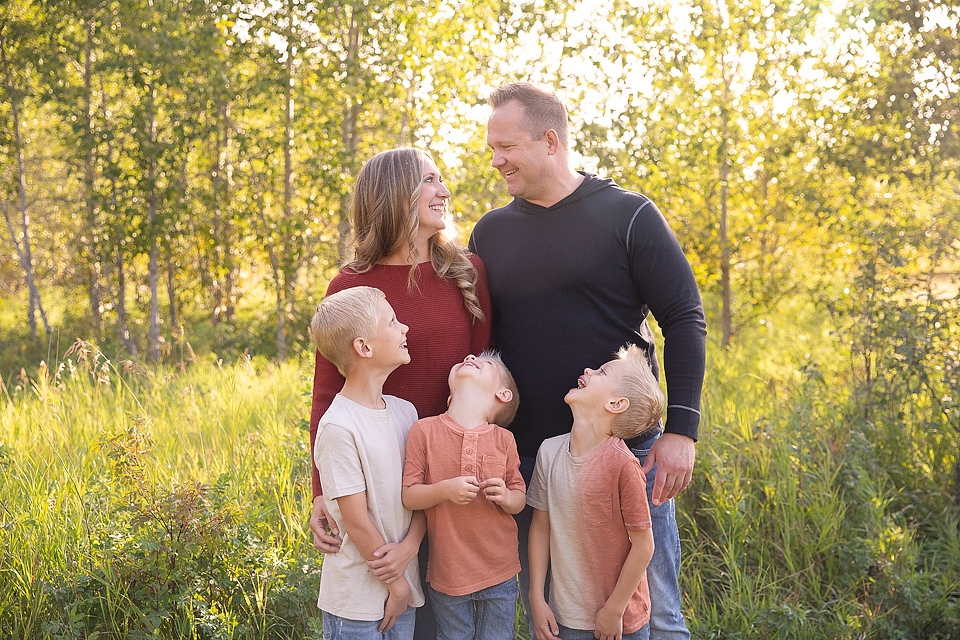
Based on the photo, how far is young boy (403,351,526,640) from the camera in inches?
79.7

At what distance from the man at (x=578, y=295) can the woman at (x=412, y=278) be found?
21cm

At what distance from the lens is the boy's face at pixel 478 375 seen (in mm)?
2129

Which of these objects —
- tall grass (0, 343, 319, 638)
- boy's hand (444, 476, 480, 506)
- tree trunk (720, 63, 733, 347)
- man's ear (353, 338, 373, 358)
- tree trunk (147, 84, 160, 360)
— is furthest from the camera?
tree trunk (147, 84, 160, 360)

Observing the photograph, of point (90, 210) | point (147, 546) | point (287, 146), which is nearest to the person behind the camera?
point (147, 546)

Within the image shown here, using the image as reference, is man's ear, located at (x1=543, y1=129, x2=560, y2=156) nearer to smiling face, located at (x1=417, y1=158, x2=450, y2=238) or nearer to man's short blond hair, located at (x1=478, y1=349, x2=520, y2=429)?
smiling face, located at (x1=417, y1=158, x2=450, y2=238)

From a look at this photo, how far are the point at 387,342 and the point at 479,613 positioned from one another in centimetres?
84

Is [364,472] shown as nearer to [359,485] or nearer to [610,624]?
[359,485]

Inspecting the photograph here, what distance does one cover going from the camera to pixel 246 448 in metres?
3.74

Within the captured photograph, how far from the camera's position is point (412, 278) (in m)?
2.31

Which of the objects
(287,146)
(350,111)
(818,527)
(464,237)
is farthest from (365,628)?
(350,111)

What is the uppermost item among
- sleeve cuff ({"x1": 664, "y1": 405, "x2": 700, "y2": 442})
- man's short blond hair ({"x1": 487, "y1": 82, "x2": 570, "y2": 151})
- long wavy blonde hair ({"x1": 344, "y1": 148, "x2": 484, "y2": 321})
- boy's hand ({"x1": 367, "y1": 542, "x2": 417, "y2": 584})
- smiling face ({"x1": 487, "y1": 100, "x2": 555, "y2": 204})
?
man's short blond hair ({"x1": 487, "y1": 82, "x2": 570, "y2": 151})

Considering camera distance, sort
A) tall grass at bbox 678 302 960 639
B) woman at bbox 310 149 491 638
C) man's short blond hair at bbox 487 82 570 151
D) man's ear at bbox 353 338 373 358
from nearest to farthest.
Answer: man's ear at bbox 353 338 373 358, woman at bbox 310 149 491 638, man's short blond hair at bbox 487 82 570 151, tall grass at bbox 678 302 960 639

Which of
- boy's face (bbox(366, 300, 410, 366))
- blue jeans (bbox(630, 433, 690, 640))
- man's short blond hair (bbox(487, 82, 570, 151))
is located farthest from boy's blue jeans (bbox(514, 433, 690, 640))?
man's short blond hair (bbox(487, 82, 570, 151))

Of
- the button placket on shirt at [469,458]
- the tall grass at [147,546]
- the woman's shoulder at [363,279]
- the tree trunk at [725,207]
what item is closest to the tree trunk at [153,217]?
the tall grass at [147,546]
